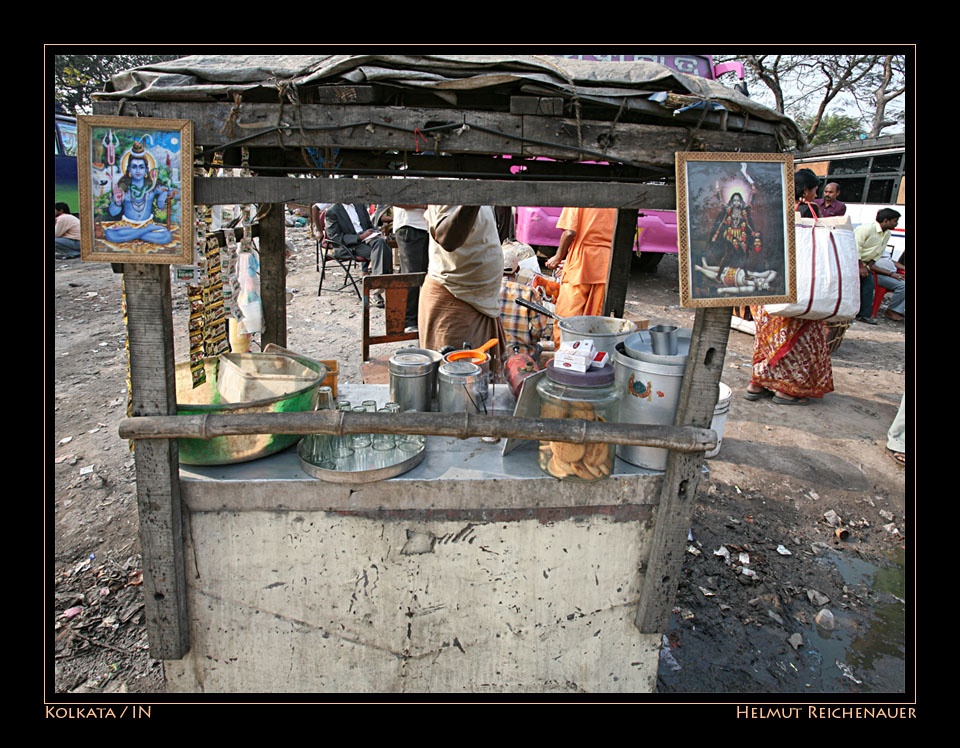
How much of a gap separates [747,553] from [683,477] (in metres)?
1.81

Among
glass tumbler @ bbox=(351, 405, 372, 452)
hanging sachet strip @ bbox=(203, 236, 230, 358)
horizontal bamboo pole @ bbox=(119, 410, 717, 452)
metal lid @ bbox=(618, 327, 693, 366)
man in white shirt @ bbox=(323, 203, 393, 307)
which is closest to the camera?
horizontal bamboo pole @ bbox=(119, 410, 717, 452)

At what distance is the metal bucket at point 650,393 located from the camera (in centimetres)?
215

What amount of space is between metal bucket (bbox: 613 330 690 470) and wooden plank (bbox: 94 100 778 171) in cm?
69

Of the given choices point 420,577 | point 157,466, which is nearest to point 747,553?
point 420,577

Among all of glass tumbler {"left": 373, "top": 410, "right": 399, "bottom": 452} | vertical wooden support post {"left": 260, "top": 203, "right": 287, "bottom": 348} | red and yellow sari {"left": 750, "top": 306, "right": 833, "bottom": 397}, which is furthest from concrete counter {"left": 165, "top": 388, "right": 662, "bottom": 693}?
red and yellow sari {"left": 750, "top": 306, "right": 833, "bottom": 397}

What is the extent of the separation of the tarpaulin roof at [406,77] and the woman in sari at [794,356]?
4072mm

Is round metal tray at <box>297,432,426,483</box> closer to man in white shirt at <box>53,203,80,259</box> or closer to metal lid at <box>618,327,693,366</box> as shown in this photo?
metal lid at <box>618,327,693,366</box>

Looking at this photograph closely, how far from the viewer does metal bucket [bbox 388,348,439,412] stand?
2.51 metres

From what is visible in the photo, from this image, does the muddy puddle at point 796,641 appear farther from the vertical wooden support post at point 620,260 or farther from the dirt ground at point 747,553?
the vertical wooden support post at point 620,260

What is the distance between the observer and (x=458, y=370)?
248 centimetres

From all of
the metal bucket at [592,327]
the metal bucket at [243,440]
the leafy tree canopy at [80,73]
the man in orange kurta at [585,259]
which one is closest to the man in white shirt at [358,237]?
the man in orange kurta at [585,259]
